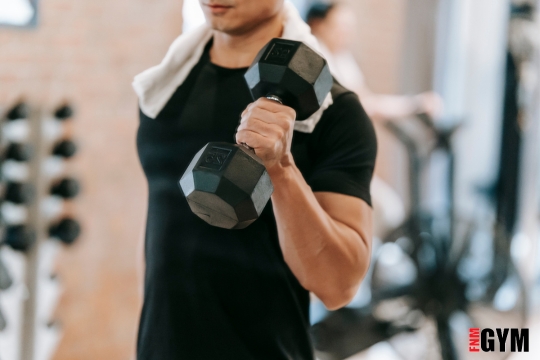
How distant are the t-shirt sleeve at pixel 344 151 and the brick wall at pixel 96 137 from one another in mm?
1190

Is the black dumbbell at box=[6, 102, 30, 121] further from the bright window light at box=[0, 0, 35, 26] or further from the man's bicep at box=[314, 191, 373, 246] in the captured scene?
the man's bicep at box=[314, 191, 373, 246]

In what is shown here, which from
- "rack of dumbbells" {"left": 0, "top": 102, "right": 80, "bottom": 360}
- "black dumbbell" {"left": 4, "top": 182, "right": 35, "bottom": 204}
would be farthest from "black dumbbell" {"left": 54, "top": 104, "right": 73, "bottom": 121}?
"black dumbbell" {"left": 4, "top": 182, "right": 35, "bottom": 204}

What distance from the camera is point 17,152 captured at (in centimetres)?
163

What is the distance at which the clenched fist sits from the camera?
595mm

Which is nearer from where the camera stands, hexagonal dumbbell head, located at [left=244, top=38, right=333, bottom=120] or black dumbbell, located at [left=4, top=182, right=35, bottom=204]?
hexagonal dumbbell head, located at [left=244, top=38, right=333, bottom=120]

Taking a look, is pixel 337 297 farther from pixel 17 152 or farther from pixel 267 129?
pixel 17 152

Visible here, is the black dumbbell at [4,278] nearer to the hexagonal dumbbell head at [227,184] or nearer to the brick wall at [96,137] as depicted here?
the brick wall at [96,137]

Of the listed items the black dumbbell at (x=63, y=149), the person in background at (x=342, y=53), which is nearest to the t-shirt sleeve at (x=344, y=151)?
the black dumbbell at (x=63, y=149)

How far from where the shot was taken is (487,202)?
3.23m

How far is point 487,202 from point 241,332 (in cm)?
277

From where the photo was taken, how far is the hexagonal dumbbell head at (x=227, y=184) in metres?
0.57

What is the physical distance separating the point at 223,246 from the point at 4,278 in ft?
3.28

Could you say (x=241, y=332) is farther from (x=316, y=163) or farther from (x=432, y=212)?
(x=432, y=212)

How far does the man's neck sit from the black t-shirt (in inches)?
0.7
